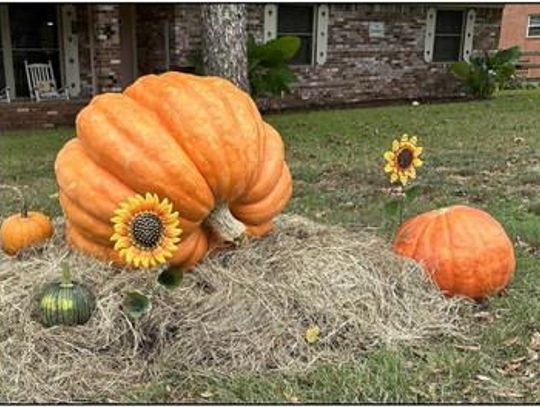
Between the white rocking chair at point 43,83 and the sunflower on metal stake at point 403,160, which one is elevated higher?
the sunflower on metal stake at point 403,160

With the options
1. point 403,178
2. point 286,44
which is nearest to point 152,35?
point 286,44

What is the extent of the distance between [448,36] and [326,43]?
3660 millimetres

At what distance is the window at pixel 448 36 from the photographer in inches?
640

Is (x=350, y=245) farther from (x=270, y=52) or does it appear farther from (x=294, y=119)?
(x=270, y=52)

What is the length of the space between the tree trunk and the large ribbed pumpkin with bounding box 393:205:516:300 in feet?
16.1

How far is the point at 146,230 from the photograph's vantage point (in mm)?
2807

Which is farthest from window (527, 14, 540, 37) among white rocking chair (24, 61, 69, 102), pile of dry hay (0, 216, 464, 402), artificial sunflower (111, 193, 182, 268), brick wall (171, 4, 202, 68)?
artificial sunflower (111, 193, 182, 268)

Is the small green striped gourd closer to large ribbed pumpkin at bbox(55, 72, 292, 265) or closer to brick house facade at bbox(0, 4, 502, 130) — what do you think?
large ribbed pumpkin at bbox(55, 72, 292, 265)

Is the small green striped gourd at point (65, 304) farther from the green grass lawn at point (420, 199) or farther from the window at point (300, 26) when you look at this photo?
the window at point (300, 26)

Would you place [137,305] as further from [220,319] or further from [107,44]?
[107,44]

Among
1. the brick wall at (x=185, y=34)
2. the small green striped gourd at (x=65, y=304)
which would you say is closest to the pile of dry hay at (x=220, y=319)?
the small green striped gourd at (x=65, y=304)

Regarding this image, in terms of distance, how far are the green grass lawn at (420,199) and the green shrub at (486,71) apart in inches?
49.4

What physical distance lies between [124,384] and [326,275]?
3.61 ft

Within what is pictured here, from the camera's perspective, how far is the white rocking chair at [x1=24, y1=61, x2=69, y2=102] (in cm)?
1262
